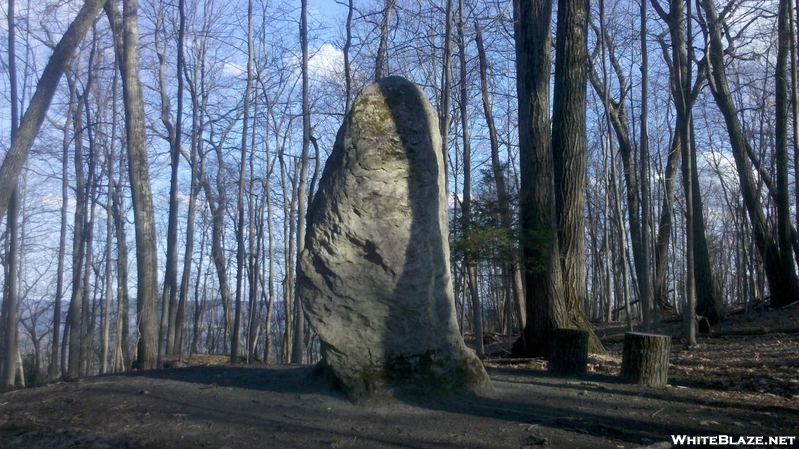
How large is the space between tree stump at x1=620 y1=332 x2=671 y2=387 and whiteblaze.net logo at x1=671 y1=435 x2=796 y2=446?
2.14 metres

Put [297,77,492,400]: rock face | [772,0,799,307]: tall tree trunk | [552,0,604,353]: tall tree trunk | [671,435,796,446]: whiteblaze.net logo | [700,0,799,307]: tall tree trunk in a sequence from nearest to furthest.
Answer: [671,435,796,446]: whiteblaze.net logo < [297,77,492,400]: rock face < [552,0,604,353]: tall tree trunk < [772,0,799,307]: tall tree trunk < [700,0,799,307]: tall tree trunk

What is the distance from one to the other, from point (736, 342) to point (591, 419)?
7.72 m

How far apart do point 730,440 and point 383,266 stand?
142 inches

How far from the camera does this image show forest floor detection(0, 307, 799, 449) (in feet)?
16.7

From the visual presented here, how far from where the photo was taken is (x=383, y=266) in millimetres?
6277

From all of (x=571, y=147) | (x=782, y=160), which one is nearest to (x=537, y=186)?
(x=571, y=147)

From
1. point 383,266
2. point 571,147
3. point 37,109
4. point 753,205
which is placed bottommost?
point 383,266

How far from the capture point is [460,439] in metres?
5.06

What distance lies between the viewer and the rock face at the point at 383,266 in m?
6.16

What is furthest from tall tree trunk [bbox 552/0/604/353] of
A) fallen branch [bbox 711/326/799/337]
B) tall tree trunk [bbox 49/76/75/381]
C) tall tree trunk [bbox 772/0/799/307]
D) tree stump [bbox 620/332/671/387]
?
tall tree trunk [bbox 49/76/75/381]

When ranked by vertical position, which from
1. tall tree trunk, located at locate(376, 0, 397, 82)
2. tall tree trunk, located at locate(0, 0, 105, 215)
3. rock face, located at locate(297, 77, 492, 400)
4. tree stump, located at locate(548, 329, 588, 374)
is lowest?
tree stump, located at locate(548, 329, 588, 374)

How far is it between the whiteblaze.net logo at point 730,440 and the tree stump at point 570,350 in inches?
122

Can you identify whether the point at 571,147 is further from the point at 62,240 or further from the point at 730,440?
the point at 62,240

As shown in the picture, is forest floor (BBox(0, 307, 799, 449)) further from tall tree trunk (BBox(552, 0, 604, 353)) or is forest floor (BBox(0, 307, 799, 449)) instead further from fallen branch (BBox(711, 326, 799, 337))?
fallen branch (BBox(711, 326, 799, 337))
